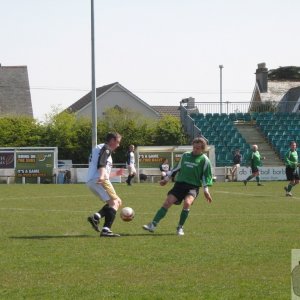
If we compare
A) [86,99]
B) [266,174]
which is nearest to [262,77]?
[86,99]

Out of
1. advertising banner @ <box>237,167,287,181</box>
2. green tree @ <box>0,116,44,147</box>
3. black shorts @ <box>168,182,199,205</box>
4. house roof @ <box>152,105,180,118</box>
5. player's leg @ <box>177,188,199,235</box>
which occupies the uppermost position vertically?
house roof @ <box>152,105,180,118</box>

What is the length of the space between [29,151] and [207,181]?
29810 mm

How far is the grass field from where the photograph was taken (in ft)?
28.2

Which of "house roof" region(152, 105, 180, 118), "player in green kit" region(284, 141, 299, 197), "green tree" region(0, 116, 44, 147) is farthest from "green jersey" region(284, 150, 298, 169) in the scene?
"house roof" region(152, 105, 180, 118)

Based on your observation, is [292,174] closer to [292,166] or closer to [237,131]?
[292,166]

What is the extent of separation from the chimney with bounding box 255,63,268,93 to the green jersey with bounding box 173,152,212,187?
2400 inches

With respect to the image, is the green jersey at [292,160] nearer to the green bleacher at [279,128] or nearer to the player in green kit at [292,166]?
the player in green kit at [292,166]

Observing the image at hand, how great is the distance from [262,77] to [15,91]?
2167 centimetres

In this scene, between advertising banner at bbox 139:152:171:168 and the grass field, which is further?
advertising banner at bbox 139:152:171:168

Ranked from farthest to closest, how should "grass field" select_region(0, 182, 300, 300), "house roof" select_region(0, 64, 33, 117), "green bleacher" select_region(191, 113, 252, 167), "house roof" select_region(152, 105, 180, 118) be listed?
"house roof" select_region(152, 105, 180, 118)
"house roof" select_region(0, 64, 33, 117)
"green bleacher" select_region(191, 113, 252, 167)
"grass field" select_region(0, 182, 300, 300)

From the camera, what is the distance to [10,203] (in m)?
22.8

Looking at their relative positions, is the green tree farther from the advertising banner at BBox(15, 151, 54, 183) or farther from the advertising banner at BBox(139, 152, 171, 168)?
the advertising banner at BBox(139, 152, 171, 168)

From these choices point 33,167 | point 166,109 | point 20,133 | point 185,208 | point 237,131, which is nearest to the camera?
point 185,208

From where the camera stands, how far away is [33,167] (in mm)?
42969
